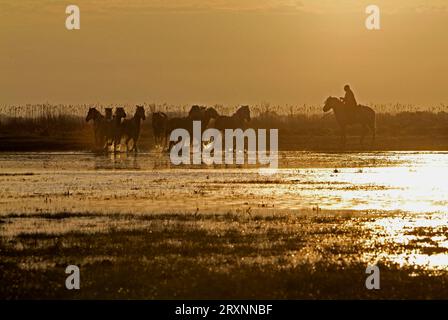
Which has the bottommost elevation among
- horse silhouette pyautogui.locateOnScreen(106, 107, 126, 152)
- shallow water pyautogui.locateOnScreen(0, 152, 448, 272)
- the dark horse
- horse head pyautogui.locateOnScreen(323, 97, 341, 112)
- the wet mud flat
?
the wet mud flat

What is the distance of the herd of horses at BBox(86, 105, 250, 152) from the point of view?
181ft

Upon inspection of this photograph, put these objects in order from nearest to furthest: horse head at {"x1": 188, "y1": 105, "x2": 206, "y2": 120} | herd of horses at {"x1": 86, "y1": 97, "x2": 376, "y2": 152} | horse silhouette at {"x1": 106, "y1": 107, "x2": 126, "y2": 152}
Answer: horse silhouette at {"x1": 106, "y1": 107, "x2": 126, "y2": 152}, herd of horses at {"x1": 86, "y1": 97, "x2": 376, "y2": 152}, horse head at {"x1": 188, "y1": 105, "x2": 206, "y2": 120}

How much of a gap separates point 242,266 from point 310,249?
1947 millimetres

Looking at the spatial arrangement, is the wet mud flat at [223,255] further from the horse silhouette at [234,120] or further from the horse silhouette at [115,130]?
the horse silhouette at [234,120]

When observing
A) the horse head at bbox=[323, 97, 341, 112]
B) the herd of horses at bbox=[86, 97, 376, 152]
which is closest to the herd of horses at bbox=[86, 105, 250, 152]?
the herd of horses at bbox=[86, 97, 376, 152]

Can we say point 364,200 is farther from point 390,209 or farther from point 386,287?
point 386,287

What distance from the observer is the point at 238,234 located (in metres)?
17.5

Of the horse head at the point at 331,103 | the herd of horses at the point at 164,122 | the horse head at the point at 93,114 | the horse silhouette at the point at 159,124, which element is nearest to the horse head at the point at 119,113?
the herd of horses at the point at 164,122

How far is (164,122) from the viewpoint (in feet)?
188

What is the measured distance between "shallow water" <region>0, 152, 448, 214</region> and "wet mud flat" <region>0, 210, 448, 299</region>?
212 centimetres

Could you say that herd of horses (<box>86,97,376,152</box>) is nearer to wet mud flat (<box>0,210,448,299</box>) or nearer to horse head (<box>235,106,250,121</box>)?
horse head (<box>235,106,250,121</box>)

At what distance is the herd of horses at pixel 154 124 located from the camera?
55.2 meters
